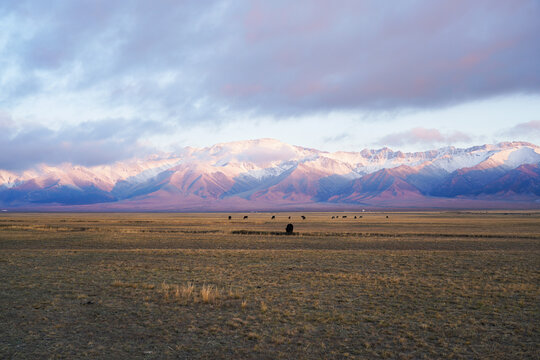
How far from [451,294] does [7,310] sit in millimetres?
14805

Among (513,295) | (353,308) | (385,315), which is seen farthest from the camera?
(513,295)

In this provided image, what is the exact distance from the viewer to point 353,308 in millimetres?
13164

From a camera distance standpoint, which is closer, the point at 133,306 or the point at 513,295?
the point at 133,306

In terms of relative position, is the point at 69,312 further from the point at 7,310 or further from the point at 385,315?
the point at 385,315

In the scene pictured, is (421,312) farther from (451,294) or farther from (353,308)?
(451,294)

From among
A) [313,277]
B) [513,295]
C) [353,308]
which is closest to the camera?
[353,308]

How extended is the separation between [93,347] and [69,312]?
348 centimetres

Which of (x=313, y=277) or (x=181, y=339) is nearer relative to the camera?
(x=181, y=339)

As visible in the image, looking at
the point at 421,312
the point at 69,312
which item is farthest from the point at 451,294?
the point at 69,312

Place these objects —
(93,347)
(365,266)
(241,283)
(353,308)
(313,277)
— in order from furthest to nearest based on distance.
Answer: (365,266) → (313,277) → (241,283) → (353,308) → (93,347)

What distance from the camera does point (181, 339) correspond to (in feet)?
33.7

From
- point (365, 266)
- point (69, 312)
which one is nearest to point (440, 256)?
point (365, 266)

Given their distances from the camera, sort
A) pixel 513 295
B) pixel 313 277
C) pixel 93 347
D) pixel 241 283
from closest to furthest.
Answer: pixel 93 347
pixel 513 295
pixel 241 283
pixel 313 277

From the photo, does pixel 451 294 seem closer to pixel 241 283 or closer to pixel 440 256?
pixel 241 283
